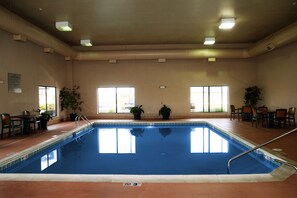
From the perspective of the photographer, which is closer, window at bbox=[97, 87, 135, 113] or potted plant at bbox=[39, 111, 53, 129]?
potted plant at bbox=[39, 111, 53, 129]

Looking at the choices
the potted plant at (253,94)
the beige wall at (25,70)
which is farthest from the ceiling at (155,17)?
the potted plant at (253,94)

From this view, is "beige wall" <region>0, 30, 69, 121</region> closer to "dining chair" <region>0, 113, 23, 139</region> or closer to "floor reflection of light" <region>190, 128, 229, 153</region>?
"dining chair" <region>0, 113, 23, 139</region>

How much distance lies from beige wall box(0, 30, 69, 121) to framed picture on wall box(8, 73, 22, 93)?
0.13 m

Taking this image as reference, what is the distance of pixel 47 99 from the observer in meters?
10.3

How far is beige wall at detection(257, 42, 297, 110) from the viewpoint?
907 cm

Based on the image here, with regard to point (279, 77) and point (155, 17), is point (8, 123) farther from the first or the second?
point (279, 77)

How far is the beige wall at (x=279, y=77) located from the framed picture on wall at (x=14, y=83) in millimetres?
9793

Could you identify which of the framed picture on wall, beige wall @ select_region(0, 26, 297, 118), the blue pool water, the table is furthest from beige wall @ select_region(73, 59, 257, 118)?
the table

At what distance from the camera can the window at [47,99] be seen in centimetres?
976

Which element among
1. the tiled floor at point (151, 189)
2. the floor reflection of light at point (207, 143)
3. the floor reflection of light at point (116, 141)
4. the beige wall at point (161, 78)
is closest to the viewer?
the tiled floor at point (151, 189)

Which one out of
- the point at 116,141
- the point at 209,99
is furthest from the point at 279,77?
the point at 116,141

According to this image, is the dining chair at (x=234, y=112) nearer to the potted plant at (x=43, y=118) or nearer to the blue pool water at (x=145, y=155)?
the blue pool water at (x=145, y=155)

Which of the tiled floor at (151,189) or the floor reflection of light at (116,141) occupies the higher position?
the tiled floor at (151,189)

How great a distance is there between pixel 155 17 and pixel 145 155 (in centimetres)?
410
